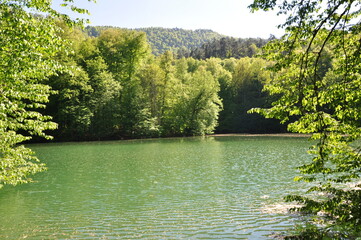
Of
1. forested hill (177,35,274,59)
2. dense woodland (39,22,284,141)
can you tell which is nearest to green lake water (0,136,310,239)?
dense woodland (39,22,284,141)

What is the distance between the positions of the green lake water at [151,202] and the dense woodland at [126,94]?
86.1ft

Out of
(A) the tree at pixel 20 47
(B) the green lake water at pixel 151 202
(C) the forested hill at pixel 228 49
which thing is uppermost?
(C) the forested hill at pixel 228 49

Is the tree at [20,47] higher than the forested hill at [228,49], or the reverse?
the forested hill at [228,49]

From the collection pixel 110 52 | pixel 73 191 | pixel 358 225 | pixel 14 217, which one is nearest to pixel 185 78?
pixel 110 52

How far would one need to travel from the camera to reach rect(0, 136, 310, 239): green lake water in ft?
30.5

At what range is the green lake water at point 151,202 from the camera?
9.28 meters

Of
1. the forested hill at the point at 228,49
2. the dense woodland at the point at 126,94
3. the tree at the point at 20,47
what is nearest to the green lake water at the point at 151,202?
the tree at the point at 20,47

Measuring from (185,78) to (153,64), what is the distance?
984cm

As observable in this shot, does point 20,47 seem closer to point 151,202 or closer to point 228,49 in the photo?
point 151,202

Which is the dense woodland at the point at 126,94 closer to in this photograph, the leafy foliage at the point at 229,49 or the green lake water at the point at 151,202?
the green lake water at the point at 151,202

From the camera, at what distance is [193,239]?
8.50m

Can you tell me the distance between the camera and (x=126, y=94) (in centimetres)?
5219

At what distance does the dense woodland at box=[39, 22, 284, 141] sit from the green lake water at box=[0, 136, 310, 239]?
26233 millimetres

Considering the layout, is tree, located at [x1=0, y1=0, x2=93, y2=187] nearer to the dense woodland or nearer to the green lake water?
the green lake water
